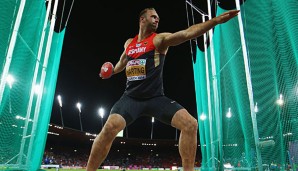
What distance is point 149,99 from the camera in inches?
99.0

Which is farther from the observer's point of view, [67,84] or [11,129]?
[67,84]

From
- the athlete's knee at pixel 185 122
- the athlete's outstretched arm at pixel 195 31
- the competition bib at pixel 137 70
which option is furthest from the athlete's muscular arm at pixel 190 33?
the athlete's knee at pixel 185 122

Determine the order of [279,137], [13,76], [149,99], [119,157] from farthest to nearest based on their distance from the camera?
1. [119,157]
2. [13,76]
3. [279,137]
4. [149,99]

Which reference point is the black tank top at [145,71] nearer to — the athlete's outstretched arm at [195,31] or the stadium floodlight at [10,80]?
the athlete's outstretched arm at [195,31]

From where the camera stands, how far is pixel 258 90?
3.92 m

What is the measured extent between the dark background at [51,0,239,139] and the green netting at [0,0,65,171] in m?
7.24

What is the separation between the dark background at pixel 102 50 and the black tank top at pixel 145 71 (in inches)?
332

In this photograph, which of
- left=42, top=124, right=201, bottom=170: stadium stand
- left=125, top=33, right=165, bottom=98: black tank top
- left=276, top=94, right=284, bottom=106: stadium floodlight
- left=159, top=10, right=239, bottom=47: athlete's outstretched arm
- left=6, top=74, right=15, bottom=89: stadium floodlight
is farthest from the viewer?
left=42, top=124, right=201, bottom=170: stadium stand

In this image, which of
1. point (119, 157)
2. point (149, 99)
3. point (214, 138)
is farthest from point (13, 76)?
point (119, 157)

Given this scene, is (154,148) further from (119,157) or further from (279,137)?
(279,137)

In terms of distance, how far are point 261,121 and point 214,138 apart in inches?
93.8

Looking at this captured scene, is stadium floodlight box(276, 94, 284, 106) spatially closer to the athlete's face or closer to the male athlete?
the male athlete

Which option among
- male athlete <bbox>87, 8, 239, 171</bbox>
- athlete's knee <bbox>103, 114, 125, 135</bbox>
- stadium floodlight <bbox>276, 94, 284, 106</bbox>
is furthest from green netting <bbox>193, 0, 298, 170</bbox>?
athlete's knee <bbox>103, 114, 125, 135</bbox>

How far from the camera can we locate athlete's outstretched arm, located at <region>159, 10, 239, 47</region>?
2.19 m
